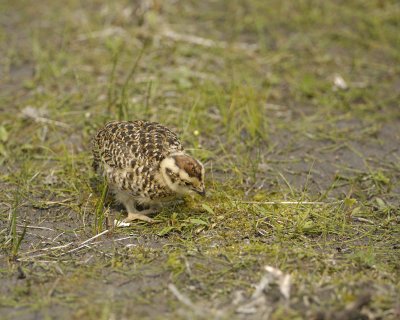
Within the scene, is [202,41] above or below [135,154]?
above

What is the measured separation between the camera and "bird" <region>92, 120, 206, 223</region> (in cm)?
503

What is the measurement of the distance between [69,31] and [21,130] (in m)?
2.31

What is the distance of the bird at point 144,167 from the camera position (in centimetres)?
503

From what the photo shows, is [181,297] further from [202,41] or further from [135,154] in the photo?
[202,41]

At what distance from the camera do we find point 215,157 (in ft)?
20.8

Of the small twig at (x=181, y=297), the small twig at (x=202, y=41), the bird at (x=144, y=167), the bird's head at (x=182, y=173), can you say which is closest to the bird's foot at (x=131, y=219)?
the bird at (x=144, y=167)

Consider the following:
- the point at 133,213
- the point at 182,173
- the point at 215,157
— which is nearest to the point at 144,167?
the point at 182,173

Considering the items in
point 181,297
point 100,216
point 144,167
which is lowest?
point 181,297

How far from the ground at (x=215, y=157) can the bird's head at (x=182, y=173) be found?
0.32 meters

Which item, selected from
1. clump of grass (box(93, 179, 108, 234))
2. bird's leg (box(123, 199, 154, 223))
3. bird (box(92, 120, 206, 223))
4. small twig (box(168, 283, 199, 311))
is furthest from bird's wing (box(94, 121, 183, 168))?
small twig (box(168, 283, 199, 311))

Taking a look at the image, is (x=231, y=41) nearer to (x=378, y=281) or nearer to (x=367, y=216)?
(x=367, y=216)

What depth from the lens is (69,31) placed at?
862cm

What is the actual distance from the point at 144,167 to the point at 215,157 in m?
1.36

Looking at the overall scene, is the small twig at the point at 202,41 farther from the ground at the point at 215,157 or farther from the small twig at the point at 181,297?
the small twig at the point at 181,297
